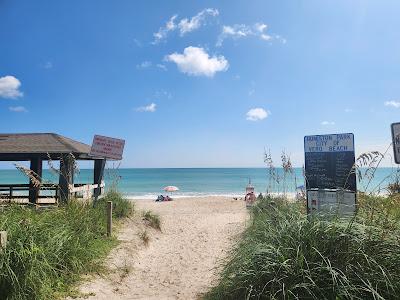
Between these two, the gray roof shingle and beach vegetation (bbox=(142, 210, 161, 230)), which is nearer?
the gray roof shingle

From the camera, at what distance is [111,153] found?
408 inches

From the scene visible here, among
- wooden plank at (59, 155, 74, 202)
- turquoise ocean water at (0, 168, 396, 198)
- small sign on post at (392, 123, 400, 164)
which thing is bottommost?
turquoise ocean water at (0, 168, 396, 198)

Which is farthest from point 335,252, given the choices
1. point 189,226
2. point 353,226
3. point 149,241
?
point 189,226

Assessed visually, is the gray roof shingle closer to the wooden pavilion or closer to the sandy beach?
the wooden pavilion

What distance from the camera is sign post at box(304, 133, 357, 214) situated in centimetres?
630

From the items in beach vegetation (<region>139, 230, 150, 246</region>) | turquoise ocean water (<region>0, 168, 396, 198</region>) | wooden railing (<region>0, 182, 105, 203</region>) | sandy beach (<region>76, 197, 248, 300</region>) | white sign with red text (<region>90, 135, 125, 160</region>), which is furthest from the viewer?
turquoise ocean water (<region>0, 168, 396, 198</region>)

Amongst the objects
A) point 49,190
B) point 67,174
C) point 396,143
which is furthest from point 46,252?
point 396,143

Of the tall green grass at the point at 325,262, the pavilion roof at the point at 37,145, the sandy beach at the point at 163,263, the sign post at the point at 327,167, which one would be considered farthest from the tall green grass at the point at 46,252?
the pavilion roof at the point at 37,145

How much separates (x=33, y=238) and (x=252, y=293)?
9.13ft

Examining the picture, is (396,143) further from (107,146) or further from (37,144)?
(37,144)

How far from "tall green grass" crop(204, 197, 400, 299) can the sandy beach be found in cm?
141

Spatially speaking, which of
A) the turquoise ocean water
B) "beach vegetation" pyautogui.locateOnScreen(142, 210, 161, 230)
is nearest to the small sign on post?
the turquoise ocean water

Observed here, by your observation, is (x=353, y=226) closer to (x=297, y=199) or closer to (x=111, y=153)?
(x=297, y=199)

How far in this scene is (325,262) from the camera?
377 centimetres
